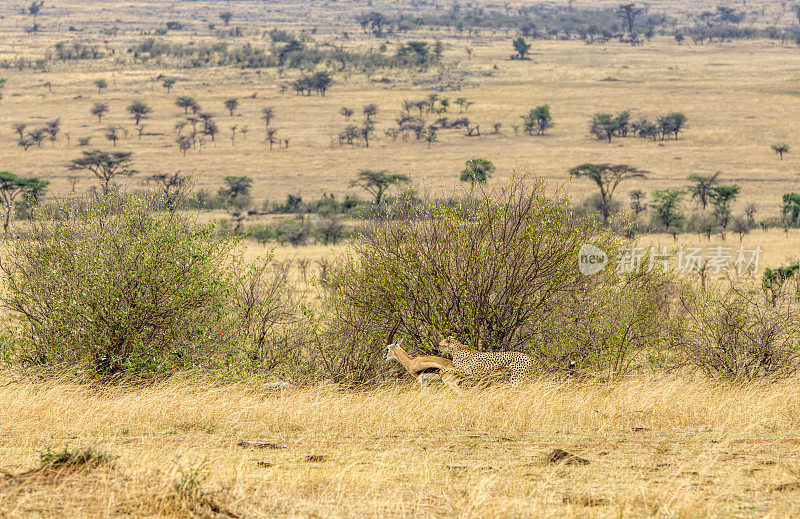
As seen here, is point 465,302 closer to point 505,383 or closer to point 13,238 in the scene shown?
point 505,383

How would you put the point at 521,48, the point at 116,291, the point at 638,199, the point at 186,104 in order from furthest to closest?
the point at 521,48 < the point at 186,104 < the point at 638,199 < the point at 116,291

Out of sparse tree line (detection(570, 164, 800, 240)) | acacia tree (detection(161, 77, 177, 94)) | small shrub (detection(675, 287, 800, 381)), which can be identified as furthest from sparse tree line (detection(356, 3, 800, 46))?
small shrub (detection(675, 287, 800, 381))

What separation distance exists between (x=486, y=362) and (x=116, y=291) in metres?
5.51

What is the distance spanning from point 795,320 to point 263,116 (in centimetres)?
7930

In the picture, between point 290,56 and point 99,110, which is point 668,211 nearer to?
point 99,110

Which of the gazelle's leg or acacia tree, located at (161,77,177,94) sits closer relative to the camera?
the gazelle's leg

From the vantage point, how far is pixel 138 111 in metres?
88.1

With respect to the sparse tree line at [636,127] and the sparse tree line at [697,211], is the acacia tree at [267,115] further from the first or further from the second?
the sparse tree line at [697,211]

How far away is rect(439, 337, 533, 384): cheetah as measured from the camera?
1195cm

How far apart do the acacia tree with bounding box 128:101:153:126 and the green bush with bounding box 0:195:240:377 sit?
3029 inches

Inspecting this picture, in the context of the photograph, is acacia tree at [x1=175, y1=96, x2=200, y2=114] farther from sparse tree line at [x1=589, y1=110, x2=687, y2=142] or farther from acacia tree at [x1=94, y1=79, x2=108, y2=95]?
sparse tree line at [x1=589, y1=110, x2=687, y2=142]

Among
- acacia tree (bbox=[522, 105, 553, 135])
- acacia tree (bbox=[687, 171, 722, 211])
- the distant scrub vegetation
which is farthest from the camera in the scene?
acacia tree (bbox=[522, 105, 553, 135])

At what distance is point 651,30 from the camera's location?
154 m

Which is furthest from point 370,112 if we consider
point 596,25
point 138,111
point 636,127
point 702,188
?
point 596,25
